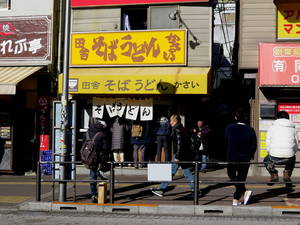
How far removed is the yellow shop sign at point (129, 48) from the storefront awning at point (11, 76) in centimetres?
156

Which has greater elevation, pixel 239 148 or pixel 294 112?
pixel 294 112

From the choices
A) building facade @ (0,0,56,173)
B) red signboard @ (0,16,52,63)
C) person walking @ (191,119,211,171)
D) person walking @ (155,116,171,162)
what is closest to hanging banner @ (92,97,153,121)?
person walking @ (155,116,171,162)

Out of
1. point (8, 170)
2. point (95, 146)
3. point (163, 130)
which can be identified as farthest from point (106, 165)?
point (8, 170)

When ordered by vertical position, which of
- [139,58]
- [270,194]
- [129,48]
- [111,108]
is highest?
[129,48]

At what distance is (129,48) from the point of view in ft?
47.3

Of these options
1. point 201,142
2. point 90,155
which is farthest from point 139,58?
point 90,155

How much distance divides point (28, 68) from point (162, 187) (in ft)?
24.5

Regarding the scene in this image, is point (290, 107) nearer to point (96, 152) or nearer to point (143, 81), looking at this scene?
point (143, 81)

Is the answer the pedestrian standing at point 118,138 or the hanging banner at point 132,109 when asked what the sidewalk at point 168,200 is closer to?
the pedestrian standing at point 118,138

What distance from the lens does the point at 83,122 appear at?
15141 mm

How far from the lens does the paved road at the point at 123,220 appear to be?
810cm

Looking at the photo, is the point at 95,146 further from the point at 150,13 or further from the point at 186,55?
the point at 150,13

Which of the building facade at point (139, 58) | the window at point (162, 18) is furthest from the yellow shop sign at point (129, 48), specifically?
the window at point (162, 18)

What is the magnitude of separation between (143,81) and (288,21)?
4.77m
